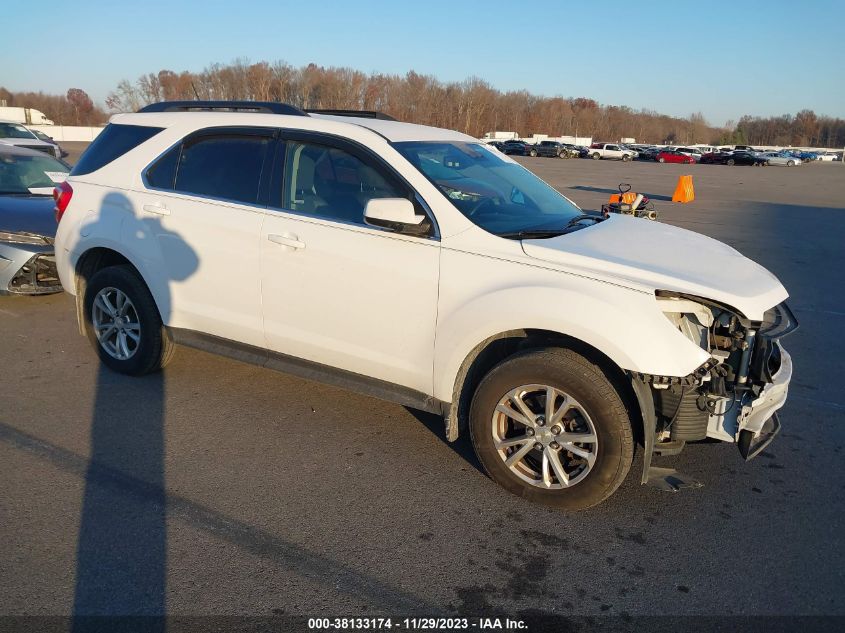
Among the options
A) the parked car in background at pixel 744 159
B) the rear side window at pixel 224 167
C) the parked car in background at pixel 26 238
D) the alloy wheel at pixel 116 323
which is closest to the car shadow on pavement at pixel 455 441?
the rear side window at pixel 224 167

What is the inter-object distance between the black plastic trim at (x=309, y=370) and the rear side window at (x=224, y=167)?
0.99 meters

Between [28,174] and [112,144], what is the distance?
13.1ft

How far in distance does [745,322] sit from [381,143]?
224 centimetres

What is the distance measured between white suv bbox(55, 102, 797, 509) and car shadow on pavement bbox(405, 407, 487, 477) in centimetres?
29

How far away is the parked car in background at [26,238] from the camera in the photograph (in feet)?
22.7

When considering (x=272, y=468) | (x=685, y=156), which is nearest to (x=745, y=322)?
(x=272, y=468)

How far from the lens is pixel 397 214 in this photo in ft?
12.4

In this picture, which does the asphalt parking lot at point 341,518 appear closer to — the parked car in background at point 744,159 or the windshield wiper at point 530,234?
the windshield wiper at point 530,234

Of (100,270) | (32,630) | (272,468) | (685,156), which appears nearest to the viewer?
(32,630)

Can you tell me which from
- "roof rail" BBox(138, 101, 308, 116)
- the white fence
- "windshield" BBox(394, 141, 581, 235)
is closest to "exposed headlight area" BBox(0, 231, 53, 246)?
"roof rail" BBox(138, 101, 308, 116)

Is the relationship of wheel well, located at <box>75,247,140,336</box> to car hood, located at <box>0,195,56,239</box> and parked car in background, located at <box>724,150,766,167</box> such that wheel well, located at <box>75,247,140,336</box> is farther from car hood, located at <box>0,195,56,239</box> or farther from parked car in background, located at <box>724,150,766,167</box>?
parked car in background, located at <box>724,150,766,167</box>

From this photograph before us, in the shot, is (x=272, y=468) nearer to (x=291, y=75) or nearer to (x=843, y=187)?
(x=843, y=187)

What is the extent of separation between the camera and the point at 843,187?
108 ft

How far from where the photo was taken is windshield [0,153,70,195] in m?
8.17
